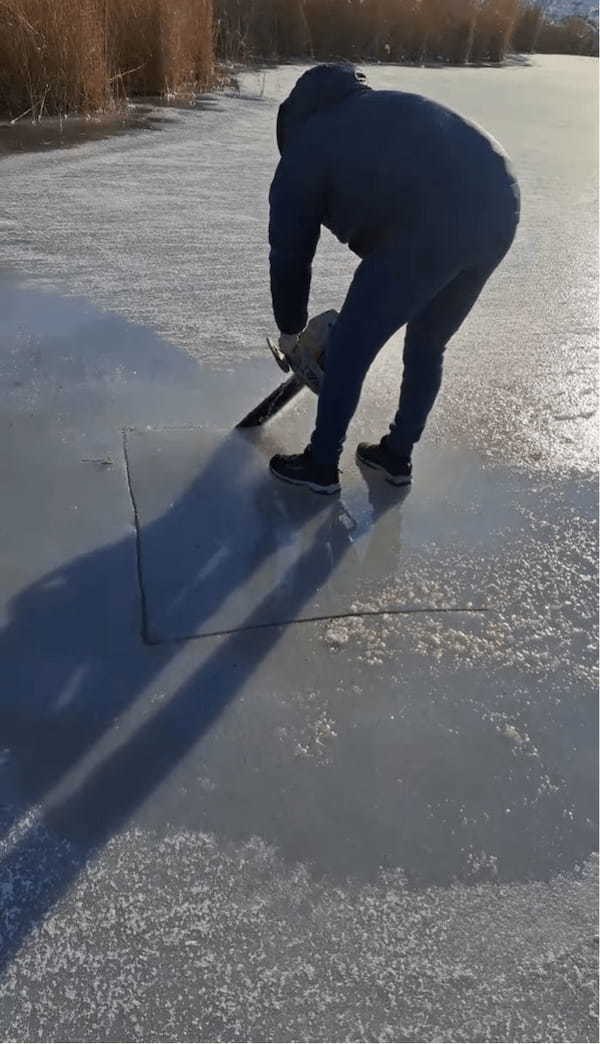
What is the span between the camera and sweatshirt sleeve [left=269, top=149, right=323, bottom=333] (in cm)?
183

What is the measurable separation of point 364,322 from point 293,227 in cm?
27

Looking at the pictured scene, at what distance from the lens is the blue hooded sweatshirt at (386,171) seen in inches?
69.1

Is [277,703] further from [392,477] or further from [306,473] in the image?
[392,477]

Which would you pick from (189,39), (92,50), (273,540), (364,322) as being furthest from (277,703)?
(189,39)

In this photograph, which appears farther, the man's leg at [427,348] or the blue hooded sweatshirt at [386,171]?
the man's leg at [427,348]

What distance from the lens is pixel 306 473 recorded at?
87.2 inches

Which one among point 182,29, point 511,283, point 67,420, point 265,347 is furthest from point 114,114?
point 67,420

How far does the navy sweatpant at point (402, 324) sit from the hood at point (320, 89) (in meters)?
0.34

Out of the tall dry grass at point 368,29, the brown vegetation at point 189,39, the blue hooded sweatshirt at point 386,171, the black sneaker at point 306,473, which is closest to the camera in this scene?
the blue hooded sweatshirt at point 386,171

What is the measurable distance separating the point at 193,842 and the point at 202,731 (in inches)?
9.0

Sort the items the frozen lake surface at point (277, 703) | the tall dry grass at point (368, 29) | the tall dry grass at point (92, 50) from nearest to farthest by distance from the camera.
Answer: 1. the frozen lake surface at point (277, 703)
2. the tall dry grass at point (92, 50)
3. the tall dry grass at point (368, 29)

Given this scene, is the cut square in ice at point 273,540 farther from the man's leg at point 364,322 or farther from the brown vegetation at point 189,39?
the brown vegetation at point 189,39

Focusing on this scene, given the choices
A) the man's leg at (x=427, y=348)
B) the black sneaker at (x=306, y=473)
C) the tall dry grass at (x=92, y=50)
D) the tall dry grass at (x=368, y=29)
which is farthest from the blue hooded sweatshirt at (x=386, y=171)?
the tall dry grass at (x=368, y=29)

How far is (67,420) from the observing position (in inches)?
94.2
